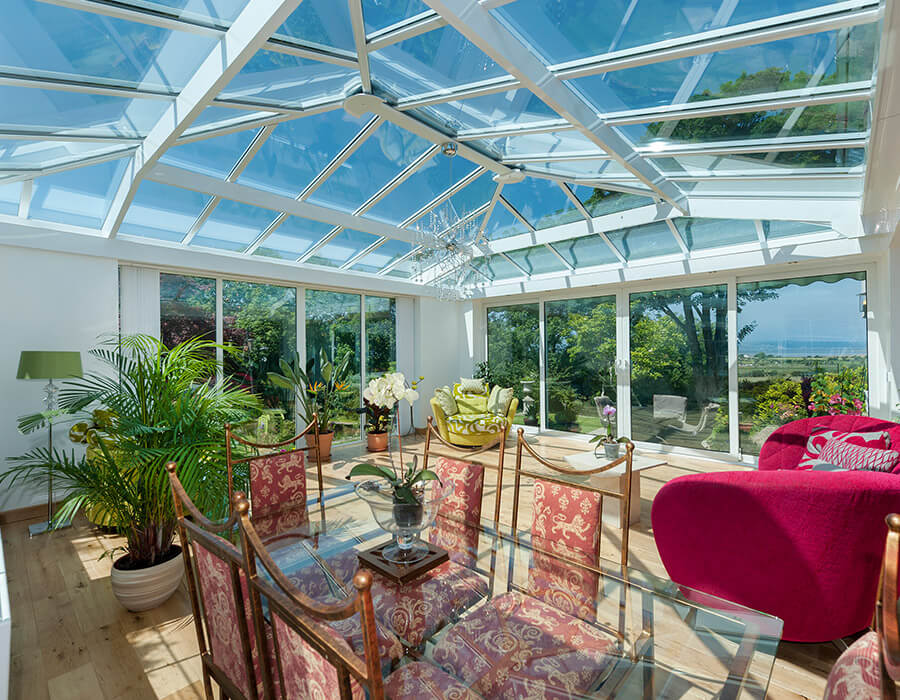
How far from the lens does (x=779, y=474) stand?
2.12 meters

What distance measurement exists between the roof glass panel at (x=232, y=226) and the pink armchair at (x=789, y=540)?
4604mm

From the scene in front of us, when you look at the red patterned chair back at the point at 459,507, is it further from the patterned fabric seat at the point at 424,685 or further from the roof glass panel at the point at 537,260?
the roof glass panel at the point at 537,260

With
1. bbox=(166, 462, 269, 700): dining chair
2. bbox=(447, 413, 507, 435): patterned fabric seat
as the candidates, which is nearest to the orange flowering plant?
Result: bbox=(447, 413, 507, 435): patterned fabric seat

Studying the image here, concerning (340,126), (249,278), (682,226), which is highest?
(340,126)

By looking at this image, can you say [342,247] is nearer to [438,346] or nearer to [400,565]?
[438,346]

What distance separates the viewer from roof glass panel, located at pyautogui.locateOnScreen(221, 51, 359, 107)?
270cm

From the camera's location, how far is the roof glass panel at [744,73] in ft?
7.33

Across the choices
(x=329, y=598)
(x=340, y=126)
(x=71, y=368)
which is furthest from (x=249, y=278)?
(x=329, y=598)

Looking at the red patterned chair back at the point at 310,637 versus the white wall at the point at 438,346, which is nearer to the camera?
the red patterned chair back at the point at 310,637

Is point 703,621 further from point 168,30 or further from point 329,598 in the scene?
point 168,30

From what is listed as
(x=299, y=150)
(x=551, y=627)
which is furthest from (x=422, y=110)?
(x=551, y=627)

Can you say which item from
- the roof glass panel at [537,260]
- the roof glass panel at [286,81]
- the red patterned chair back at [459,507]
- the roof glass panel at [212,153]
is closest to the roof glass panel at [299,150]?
the roof glass panel at [212,153]

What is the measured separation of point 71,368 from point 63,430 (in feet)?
3.10

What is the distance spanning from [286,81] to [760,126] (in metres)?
3.23
